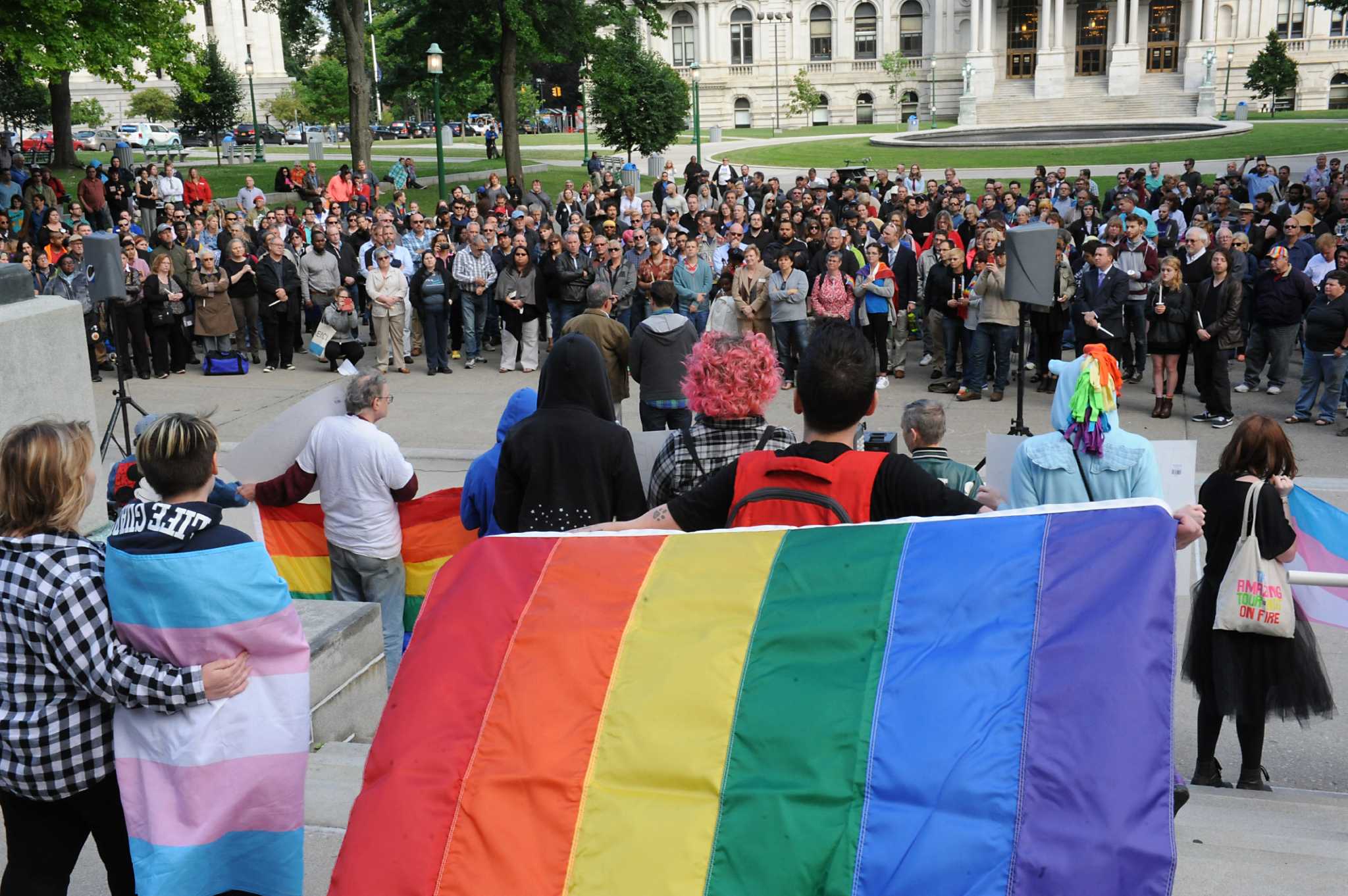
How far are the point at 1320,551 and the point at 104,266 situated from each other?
12409 millimetres

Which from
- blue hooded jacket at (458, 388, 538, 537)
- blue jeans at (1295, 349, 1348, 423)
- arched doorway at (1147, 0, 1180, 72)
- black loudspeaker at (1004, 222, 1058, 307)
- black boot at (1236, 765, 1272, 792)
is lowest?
black boot at (1236, 765, 1272, 792)

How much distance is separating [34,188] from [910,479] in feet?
99.0

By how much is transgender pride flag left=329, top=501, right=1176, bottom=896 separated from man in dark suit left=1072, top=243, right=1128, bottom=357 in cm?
1181

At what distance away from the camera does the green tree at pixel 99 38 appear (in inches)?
1124

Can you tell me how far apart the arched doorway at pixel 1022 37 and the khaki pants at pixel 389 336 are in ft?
250

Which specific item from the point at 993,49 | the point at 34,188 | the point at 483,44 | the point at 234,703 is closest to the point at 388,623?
the point at 234,703

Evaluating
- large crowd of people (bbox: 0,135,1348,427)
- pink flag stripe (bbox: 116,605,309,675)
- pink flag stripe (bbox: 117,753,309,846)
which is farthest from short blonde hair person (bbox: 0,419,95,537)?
large crowd of people (bbox: 0,135,1348,427)

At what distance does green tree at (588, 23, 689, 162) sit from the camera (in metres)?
40.6

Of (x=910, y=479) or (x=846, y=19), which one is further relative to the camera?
(x=846, y=19)

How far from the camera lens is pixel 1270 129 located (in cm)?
5634

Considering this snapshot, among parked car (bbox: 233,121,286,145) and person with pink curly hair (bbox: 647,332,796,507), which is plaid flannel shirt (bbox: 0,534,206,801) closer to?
person with pink curly hair (bbox: 647,332,796,507)

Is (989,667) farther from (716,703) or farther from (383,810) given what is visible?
(383,810)

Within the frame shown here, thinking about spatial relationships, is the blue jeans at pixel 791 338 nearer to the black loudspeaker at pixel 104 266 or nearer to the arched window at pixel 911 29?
the black loudspeaker at pixel 104 266

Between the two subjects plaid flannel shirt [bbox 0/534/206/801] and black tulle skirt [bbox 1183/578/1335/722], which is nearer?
plaid flannel shirt [bbox 0/534/206/801]
